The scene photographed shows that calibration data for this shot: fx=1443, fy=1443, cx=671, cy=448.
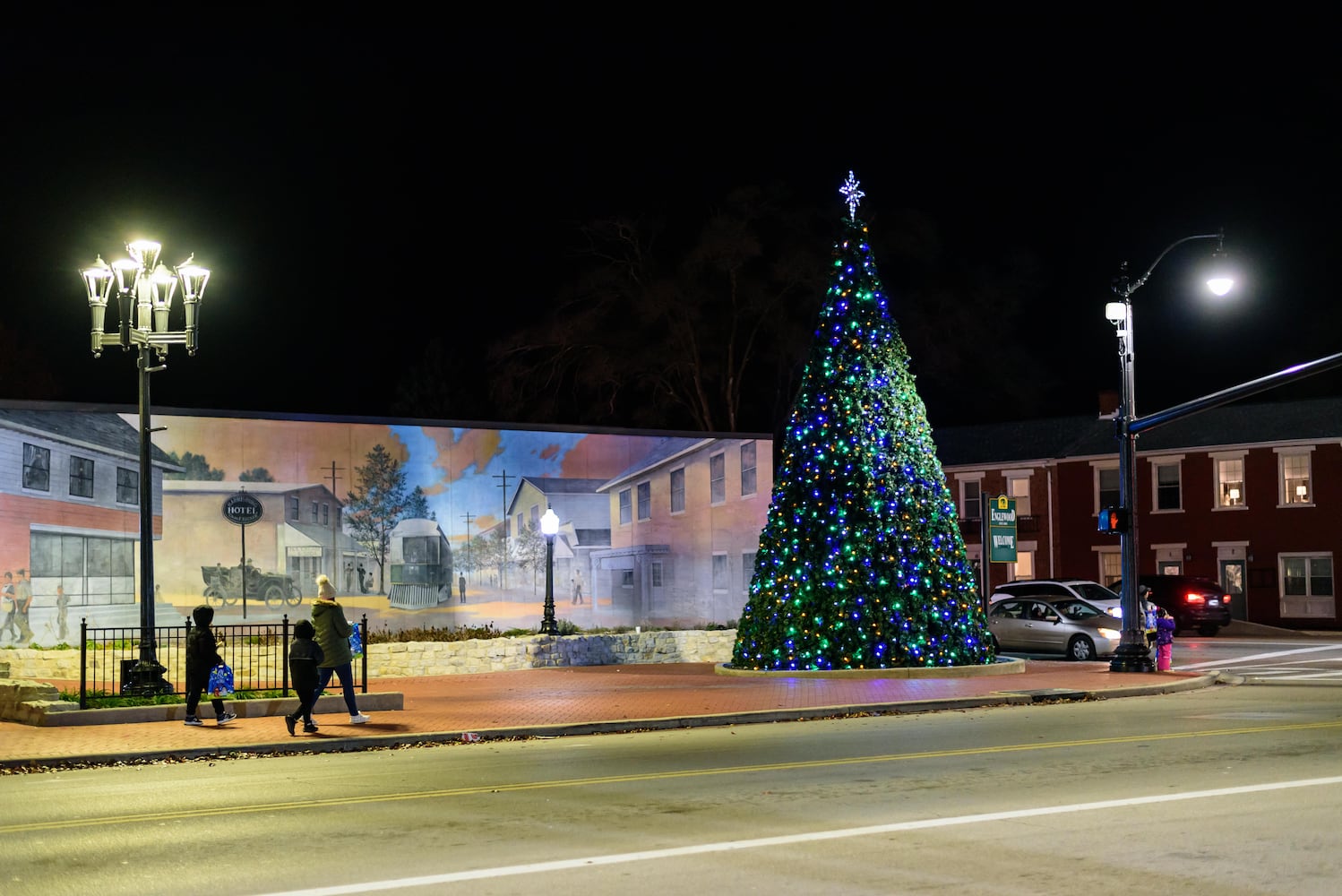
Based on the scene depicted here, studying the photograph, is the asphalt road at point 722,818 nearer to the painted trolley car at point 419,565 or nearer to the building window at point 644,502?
the painted trolley car at point 419,565

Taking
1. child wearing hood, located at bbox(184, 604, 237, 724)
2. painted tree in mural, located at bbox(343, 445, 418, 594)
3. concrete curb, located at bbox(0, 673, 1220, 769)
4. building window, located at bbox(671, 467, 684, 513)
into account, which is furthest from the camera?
building window, located at bbox(671, 467, 684, 513)

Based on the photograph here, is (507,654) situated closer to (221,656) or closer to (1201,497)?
(221,656)

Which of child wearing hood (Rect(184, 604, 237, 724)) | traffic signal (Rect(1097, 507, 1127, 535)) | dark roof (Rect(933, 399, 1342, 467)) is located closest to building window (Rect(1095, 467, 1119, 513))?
dark roof (Rect(933, 399, 1342, 467))

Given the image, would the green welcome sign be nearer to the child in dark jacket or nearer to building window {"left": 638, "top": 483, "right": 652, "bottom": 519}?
building window {"left": 638, "top": 483, "right": 652, "bottom": 519}

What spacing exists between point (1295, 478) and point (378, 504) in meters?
32.0

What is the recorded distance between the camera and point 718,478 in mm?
33156

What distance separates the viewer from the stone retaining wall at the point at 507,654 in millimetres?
24109

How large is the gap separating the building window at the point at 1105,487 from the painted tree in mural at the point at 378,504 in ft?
101

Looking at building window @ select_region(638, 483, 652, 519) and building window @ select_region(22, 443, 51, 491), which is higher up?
building window @ select_region(22, 443, 51, 491)

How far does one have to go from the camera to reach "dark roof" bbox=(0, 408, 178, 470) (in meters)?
25.3

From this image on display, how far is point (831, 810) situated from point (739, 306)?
4142 centimetres

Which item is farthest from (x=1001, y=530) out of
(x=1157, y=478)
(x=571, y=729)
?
(x=1157, y=478)

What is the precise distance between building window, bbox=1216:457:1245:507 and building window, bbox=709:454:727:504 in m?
23.5

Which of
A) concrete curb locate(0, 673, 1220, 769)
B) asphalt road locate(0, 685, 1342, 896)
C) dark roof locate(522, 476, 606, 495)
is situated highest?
dark roof locate(522, 476, 606, 495)
